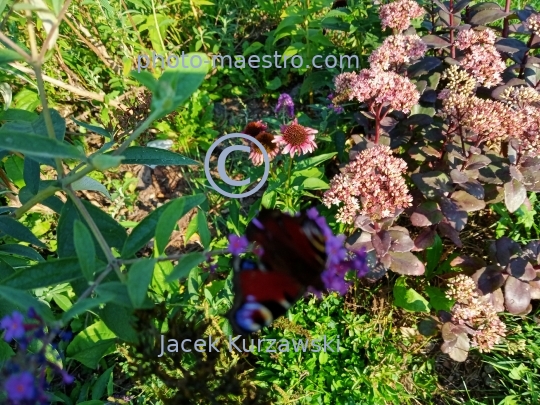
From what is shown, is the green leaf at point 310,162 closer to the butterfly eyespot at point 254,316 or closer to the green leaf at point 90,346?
the green leaf at point 90,346

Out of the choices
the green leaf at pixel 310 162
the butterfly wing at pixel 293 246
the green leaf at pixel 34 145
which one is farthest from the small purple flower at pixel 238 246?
the green leaf at pixel 310 162

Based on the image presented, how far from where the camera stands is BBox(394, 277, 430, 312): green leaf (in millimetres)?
1540

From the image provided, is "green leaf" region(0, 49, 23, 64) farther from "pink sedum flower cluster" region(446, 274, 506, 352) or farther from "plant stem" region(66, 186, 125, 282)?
"pink sedum flower cluster" region(446, 274, 506, 352)

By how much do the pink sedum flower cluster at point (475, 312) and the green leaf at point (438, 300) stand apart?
5.4 inches

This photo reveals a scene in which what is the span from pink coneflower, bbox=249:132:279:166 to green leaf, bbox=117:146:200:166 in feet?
1.84

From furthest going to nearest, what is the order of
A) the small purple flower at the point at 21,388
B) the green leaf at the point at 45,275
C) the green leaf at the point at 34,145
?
the green leaf at the point at 45,275 < the green leaf at the point at 34,145 < the small purple flower at the point at 21,388

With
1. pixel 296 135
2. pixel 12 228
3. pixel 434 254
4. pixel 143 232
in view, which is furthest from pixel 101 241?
pixel 434 254

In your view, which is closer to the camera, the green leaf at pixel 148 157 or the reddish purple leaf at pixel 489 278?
the green leaf at pixel 148 157

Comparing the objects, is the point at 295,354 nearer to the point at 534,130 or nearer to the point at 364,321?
the point at 364,321

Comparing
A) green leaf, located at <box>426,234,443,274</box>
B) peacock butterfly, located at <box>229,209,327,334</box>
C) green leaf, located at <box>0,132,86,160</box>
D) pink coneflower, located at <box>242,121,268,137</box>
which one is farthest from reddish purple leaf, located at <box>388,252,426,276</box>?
green leaf, located at <box>0,132,86,160</box>

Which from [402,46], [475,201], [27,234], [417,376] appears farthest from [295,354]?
[402,46]

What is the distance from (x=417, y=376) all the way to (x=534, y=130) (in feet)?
2.78

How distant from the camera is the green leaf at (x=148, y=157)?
98 cm

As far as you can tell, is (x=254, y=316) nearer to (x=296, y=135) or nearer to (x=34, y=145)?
(x=34, y=145)
